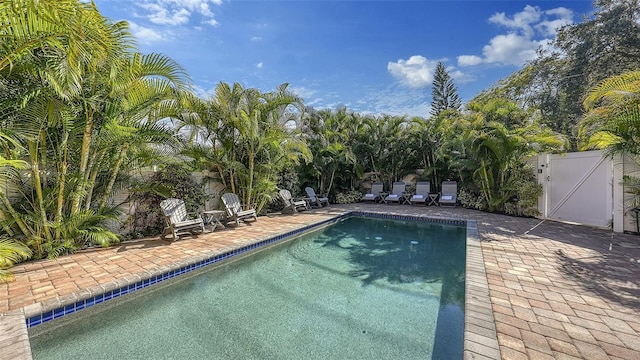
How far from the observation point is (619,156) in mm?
6969

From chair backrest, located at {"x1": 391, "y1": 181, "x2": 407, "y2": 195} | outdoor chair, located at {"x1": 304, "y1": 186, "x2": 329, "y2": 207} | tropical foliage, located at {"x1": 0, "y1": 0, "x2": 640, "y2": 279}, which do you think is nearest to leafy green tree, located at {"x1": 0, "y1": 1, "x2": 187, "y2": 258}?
tropical foliage, located at {"x1": 0, "y1": 0, "x2": 640, "y2": 279}

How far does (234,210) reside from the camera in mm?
8078

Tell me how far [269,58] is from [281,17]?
315 cm

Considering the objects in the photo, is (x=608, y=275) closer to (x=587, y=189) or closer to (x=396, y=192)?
(x=587, y=189)

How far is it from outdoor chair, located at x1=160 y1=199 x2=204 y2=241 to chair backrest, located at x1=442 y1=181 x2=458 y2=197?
413 inches

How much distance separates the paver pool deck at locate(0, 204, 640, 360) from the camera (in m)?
2.50

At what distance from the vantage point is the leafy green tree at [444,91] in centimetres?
2872

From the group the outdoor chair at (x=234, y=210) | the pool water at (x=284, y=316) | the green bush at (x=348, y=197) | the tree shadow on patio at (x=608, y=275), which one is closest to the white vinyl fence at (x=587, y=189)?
the tree shadow on patio at (x=608, y=275)

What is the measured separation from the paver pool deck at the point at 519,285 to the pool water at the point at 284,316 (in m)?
0.37

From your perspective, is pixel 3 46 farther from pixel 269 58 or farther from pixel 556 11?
pixel 556 11

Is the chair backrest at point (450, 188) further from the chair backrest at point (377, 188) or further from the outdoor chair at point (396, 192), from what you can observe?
the chair backrest at point (377, 188)

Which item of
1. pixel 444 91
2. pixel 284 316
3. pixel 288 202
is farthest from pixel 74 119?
pixel 444 91

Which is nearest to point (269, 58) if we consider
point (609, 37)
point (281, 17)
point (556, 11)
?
point (281, 17)

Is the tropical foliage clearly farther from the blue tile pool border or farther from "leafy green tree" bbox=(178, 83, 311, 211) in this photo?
the blue tile pool border
